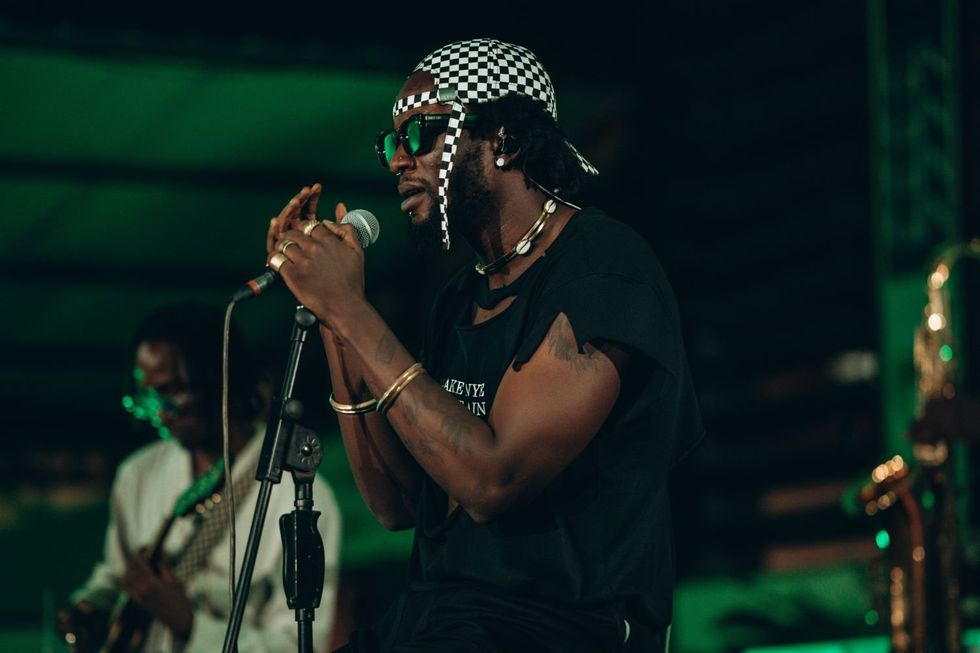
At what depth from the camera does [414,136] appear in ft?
9.76

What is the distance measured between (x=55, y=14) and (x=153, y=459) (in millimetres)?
2360

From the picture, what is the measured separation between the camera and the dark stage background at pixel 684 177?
6.26 metres

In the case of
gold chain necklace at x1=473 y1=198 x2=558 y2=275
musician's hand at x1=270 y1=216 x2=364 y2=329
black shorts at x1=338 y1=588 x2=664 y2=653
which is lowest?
black shorts at x1=338 y1=588 x2=664 y2=653

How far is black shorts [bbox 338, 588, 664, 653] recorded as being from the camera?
2637 mm

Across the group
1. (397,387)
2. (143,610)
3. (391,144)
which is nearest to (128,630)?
(143,610)

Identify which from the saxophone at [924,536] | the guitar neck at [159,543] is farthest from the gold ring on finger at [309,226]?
the saxophone at [924,536]

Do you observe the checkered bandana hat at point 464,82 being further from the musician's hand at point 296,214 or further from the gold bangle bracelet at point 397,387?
the gold bangle bracelet at point 397,387

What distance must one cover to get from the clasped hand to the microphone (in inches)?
1.7

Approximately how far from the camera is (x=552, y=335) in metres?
2.70

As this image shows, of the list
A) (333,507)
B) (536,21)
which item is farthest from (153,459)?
(536,21)

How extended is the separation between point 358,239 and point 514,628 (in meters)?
0.74

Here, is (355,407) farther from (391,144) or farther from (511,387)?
(391,144)

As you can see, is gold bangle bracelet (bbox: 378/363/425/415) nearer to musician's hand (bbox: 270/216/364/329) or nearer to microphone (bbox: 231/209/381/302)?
musician's hand (bbox: 270/216/364/329)

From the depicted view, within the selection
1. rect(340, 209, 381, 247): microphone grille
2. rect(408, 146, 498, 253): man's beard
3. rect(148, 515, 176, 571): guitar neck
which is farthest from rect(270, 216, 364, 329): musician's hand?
rect(148, 515, 176, 571): guitar neck
